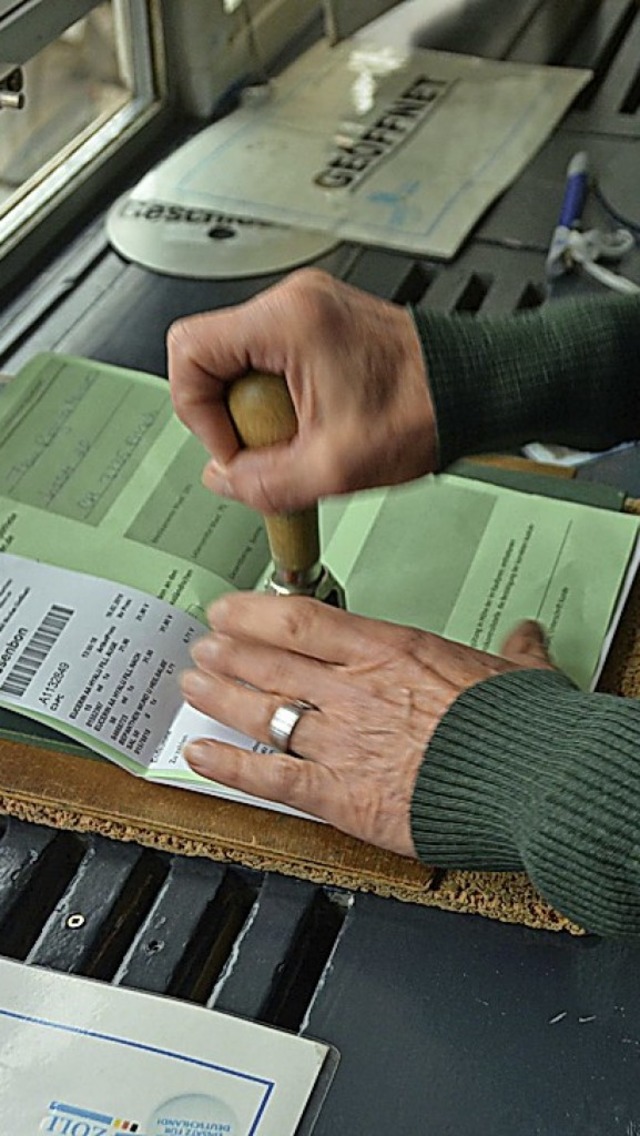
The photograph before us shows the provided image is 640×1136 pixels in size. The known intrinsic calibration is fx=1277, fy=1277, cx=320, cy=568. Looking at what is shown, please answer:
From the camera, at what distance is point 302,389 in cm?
69

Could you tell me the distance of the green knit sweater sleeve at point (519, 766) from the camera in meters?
0.61

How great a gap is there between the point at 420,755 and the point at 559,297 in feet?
1.76

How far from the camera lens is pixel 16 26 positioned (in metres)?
0.93

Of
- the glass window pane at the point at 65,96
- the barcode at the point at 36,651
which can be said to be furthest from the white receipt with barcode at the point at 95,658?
the glass window pane at the point at 65,96

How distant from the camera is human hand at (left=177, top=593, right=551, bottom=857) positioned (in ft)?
2.19

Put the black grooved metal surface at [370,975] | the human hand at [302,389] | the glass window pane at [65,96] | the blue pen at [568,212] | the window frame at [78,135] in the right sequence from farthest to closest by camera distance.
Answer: the glass window pane at [65,96] → the blue pen at [568,212] → the window frame at [78,135] → the human hand at [302,389] → the black grooved metal surface at [370,975]

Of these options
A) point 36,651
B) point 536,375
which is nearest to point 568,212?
point 536,375

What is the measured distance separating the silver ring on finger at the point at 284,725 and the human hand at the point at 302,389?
0.36ft

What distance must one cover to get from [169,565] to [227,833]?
0.20 meters

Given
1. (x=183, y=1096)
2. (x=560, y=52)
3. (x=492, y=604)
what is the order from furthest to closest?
(x=560, y=52) < (x=492, y=604) < (x=183, y=1096)

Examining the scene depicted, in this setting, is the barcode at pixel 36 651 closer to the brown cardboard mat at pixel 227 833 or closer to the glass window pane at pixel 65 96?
the brown cardboard mat at pixel 227 833

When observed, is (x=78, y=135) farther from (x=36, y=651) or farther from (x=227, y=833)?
(x=227, y=833)

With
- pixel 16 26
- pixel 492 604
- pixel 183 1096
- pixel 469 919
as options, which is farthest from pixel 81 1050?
pixel 16 26

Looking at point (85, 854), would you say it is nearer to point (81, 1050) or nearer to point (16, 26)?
point (81, 1050)
